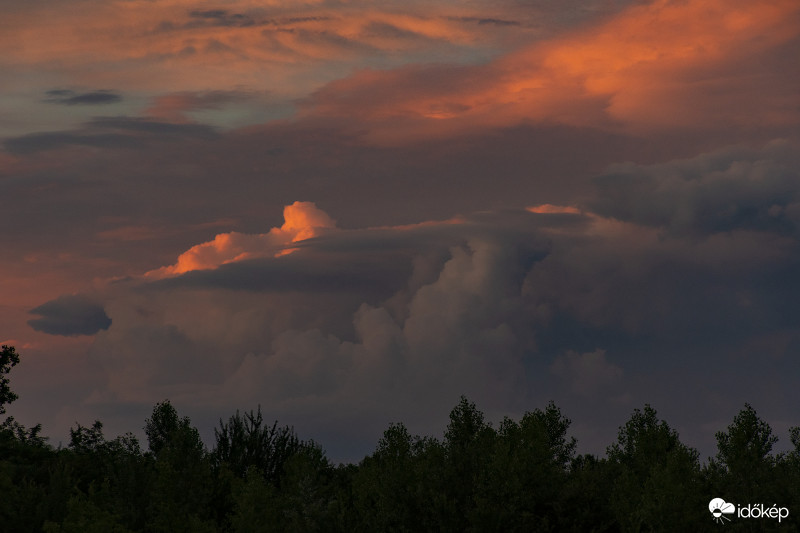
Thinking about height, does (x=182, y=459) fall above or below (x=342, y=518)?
above

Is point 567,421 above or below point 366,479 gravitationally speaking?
above

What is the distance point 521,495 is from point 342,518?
16891 mm

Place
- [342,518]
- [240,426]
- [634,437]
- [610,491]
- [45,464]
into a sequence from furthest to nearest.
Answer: [634,437], [240,426], [45,464], [610,491], [342,518]

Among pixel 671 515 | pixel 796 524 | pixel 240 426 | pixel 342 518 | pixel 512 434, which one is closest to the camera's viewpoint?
pixel 342 518

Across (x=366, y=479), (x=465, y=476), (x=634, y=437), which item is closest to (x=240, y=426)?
(x=366, y=479)

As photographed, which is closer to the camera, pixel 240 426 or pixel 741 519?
pixel 741 519

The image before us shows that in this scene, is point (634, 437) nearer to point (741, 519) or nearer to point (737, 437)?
point (737, 437)

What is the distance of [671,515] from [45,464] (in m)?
51.4

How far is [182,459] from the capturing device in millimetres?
61625

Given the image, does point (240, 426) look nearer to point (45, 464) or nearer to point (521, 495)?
point (45, 464)

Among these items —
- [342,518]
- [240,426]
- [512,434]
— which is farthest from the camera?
[240,426]

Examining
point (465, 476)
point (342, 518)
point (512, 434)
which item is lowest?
point (342, 518)

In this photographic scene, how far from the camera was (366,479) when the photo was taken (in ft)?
222

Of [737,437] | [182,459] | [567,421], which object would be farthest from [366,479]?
[567,421]
